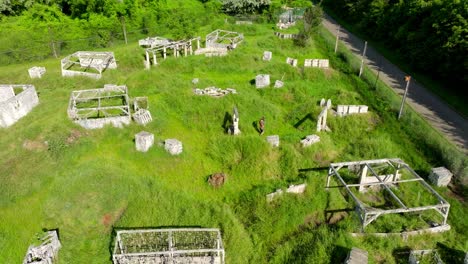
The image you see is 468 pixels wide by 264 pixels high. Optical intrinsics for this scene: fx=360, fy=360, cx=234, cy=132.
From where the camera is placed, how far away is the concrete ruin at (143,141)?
22266mm

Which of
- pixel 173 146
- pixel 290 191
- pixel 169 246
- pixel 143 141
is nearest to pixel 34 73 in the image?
pixel 143 141

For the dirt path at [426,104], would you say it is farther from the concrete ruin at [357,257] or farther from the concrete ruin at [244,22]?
the concrete ruin at [244,22]

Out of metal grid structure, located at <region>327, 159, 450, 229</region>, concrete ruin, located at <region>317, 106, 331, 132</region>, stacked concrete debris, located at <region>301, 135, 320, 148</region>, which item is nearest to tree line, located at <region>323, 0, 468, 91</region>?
concrete ruin, located at <region>317, 106, 331, 132</region>

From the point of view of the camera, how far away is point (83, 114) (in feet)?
82.6

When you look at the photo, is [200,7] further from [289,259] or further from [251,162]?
[289,259]

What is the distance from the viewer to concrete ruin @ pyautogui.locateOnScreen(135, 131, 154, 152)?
22266 millimetres

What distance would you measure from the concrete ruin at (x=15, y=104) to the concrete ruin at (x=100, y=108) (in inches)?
120

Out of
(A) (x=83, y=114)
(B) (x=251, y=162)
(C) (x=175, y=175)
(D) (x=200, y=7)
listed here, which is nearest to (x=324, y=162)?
(B) (x=251, y=162)

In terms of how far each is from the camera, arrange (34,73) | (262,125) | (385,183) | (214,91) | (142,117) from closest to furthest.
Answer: (385,183) < (142,117) < (262,125) < (214,91) < (34,73)

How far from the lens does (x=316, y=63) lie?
36031 mm

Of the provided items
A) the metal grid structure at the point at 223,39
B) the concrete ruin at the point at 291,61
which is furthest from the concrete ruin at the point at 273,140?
the metal grid structure at the point at 223,39

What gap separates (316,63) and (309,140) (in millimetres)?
14289

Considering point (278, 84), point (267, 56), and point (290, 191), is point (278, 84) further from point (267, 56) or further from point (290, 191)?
point (290, 191)

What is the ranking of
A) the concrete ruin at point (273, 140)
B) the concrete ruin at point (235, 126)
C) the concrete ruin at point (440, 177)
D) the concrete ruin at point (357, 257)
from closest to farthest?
1. the concrete ruin at point (357, 257)
2. the concrete ruin at point (440, 177)
3. the concrete ruin at point (273, 140)
4. the concrete ruin at point (235, 126)
